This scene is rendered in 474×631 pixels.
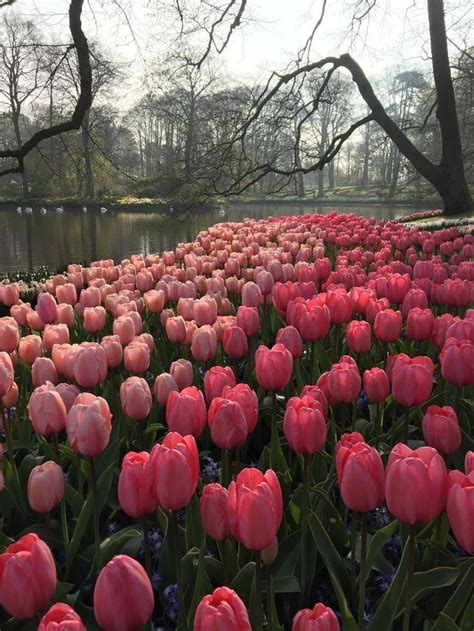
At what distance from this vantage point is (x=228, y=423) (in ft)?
4.65

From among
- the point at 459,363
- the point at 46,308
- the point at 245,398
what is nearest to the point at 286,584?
the point at 245,398

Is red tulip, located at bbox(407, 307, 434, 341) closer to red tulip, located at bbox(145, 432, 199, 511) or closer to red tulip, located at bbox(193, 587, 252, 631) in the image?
red tulip, located at bbox(145, 432, 199, 511)

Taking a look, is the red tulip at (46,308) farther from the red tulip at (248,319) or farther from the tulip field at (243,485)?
the red tulip at (248,319)

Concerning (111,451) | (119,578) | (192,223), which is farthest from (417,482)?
(192,223)

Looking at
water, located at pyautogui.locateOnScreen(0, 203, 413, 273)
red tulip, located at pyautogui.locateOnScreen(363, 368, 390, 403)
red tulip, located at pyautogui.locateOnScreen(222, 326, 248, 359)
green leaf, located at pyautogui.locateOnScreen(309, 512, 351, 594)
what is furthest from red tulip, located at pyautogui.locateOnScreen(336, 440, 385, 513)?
water, located at pyautogui.locateOnScreen(0, 203, 413, 273)

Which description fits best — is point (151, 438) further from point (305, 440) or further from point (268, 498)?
point (268, 498)

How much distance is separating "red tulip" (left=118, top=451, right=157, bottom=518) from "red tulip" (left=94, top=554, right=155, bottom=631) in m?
0.31

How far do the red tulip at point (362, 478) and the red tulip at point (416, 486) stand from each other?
0.06m

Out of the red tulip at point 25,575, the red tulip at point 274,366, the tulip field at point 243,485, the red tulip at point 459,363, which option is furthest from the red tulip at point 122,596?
the red tulip at point 459,363

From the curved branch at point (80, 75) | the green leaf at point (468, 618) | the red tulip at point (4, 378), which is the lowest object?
the green leaf at point (468, 618)

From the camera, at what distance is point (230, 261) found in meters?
4.51

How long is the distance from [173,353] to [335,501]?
1.34m

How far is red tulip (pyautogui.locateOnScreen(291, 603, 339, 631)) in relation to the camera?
0.85 metres

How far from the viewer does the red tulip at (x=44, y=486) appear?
54.2 inches
